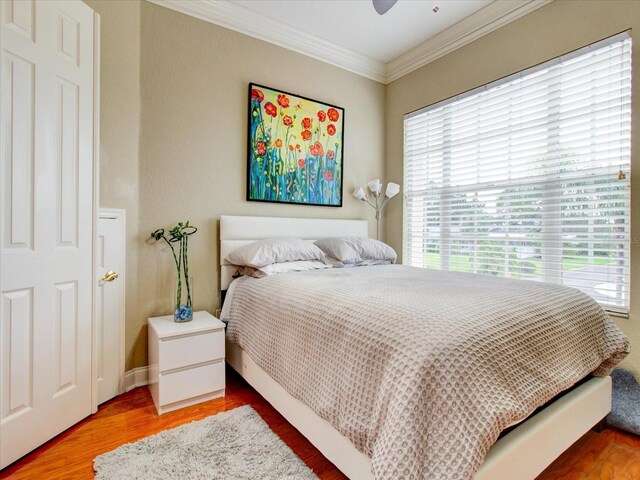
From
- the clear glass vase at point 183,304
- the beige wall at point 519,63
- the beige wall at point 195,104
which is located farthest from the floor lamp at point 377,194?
the clear glass vase at point 183,304

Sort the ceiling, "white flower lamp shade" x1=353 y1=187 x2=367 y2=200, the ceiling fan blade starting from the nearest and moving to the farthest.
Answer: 1. the ceiling fan blade
2. the ceiling
3. "white flower lamp shade" x1=353 y1=187 x2=367 y2=200

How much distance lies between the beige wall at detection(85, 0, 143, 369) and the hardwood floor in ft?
1.55

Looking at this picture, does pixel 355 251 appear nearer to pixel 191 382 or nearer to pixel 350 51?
pixel 191 382

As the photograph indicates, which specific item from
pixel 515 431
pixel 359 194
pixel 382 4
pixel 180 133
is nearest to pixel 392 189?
pixel 359 194

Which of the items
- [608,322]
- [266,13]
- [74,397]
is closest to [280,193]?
[266,13]

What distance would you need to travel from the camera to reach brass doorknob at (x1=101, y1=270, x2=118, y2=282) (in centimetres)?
201

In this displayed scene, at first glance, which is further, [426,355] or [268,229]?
[268,229]

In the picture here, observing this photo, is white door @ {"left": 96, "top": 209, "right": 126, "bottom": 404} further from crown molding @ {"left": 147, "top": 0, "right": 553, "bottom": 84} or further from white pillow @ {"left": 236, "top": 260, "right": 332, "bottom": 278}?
crown molding @ {"left": 147, "top": 0, "right": 553, "bottom": 84}

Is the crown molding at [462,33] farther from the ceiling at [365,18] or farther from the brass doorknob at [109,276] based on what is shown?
the brass doorknob at [109,276]

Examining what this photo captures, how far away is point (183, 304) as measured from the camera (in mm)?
2463

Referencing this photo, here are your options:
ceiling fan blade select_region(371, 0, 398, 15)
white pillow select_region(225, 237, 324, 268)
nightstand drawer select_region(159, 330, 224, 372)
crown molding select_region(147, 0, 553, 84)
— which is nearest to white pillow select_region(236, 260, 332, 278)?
white pillow select_region(225, 237, 324, 268)

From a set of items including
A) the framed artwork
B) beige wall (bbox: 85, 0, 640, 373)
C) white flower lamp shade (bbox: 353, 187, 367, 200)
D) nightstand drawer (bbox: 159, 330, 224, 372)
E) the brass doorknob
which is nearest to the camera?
nightstand drawer (bbox: 159, 330, 224, 372)

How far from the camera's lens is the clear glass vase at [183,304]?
216 cm

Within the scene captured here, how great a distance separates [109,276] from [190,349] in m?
0.67
